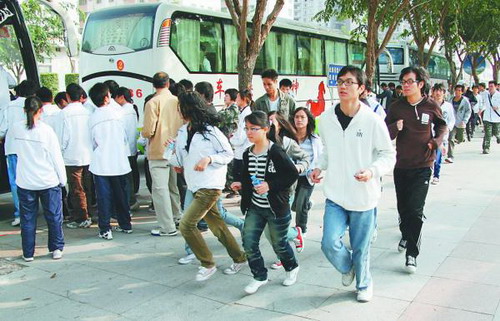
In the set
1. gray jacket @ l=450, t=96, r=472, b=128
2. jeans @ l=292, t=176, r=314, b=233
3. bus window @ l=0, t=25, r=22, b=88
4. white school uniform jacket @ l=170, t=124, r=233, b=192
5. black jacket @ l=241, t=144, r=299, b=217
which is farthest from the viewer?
gray jacket @ l=450, t=96, r=472, b=128

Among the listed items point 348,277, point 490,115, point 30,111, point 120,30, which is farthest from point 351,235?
point 490,115

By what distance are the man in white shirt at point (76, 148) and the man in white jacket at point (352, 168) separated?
10.9 feet

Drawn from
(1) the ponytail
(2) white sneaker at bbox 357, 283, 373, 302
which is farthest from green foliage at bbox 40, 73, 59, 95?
(2) white sneaker at bbox 357, 283, 373, 302

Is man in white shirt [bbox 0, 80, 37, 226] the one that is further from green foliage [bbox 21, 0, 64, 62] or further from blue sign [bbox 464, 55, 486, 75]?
blue sign [bbox 464, 55, 486, 75]

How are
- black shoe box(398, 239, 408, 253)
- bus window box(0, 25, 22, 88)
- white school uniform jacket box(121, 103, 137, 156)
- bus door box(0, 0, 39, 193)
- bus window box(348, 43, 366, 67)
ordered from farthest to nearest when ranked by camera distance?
bus window box(348, 43, 366, 67), bus window box(0, 25, 22, 88), bus door box(0, 0, 39, 193), white school uniform jacket box(121, 103, 137, 156), black shoe box(398, 239, 408, 253)

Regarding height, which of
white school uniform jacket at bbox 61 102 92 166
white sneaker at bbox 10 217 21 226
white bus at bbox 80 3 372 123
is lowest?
white sneaker at bbox 10 217 21 226

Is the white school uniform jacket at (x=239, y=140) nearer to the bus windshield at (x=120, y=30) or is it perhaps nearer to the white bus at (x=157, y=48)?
the white bus at (x=157, y=48)

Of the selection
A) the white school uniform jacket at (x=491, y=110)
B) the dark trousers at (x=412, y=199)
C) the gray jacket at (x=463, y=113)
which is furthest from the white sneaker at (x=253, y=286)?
the white school uniform jacket at (x=491, y=110)

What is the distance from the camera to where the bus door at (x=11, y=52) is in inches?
263

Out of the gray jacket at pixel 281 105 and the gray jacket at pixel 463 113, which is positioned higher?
the gray jacket at pixel 281 105

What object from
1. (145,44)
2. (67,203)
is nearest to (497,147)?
(145,44)

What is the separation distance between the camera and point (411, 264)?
14.4 ft

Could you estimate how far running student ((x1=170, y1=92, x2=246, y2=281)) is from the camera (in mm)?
4246

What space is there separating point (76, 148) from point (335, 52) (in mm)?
13033
